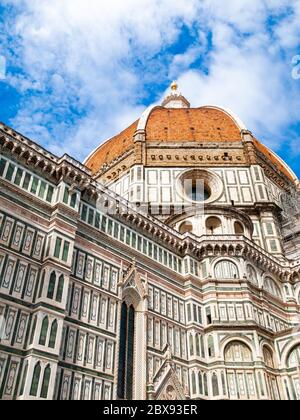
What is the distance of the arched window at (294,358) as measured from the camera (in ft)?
89.5

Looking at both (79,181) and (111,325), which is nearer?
(111,325)

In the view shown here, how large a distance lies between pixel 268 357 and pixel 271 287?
6721mm

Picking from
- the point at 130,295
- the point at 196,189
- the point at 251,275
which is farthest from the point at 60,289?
the point at 196,189

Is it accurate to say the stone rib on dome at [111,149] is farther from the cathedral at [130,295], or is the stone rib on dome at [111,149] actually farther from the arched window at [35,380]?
the arched window at [35,380]

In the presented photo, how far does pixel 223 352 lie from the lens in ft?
85.5

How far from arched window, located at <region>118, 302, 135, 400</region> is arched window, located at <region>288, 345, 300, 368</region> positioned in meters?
11.8

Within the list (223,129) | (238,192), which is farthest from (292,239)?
(223,129)

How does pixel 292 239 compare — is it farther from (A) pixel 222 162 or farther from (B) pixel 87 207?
(B) pixel 87 207

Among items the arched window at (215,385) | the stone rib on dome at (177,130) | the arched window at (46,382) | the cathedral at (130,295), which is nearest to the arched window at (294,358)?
the cathedral at (130,295)

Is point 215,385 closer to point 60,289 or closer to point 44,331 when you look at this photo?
point 60,289

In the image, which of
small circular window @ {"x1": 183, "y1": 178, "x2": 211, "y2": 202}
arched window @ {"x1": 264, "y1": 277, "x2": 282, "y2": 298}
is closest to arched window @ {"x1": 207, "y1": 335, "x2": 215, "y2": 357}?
arched window @ {"x1": 264, "y1": 277, "x2": 282, "y2": 298}

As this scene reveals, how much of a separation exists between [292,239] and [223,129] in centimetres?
1689

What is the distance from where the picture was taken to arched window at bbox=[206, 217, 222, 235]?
34.2 meters
